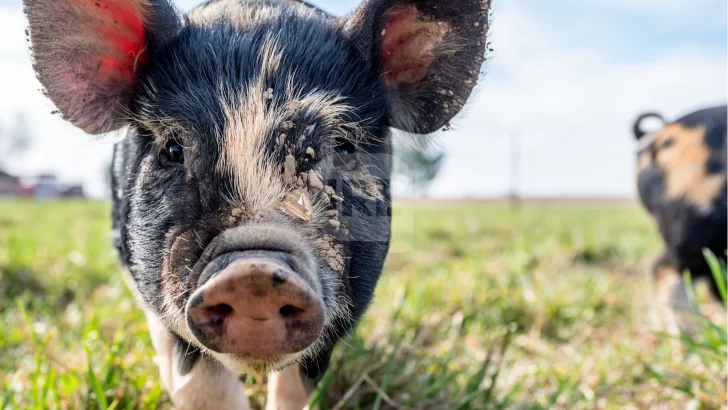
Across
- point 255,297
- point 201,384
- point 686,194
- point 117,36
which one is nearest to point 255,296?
point 255,297

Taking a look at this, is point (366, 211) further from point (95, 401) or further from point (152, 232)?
point (95, 401)

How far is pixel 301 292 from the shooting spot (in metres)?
1.57

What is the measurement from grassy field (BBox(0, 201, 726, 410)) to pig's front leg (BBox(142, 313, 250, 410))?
0.20m

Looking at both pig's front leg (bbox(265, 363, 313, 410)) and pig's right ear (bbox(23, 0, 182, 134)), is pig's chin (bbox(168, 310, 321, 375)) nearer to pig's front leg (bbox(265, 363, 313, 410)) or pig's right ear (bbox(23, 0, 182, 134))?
pig's front leg (bbox(265, 363, 313, 410))

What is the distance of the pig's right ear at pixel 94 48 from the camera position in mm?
2170

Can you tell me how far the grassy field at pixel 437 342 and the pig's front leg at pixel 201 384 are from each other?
0.20 meters

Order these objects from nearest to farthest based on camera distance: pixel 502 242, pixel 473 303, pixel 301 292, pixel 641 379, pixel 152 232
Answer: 1. pixel 301 292
2. pixel 152 232
3. pixel 641 379
4. pixel 473 303
5. pixel 502 242

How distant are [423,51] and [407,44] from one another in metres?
0.07

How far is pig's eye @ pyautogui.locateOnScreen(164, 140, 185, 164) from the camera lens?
6.61 feet

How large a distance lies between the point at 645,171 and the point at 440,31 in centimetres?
→ 308

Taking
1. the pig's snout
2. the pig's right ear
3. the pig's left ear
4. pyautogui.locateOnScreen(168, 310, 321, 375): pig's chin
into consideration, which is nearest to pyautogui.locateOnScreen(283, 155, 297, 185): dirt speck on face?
the pig's snout

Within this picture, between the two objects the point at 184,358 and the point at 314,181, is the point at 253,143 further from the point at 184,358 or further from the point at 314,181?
the point at 184,358

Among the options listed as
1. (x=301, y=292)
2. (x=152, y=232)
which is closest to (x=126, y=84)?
(x=152, y=232)

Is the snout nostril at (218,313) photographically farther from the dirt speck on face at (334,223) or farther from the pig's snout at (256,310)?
the dirt speck on face at (334,223)
